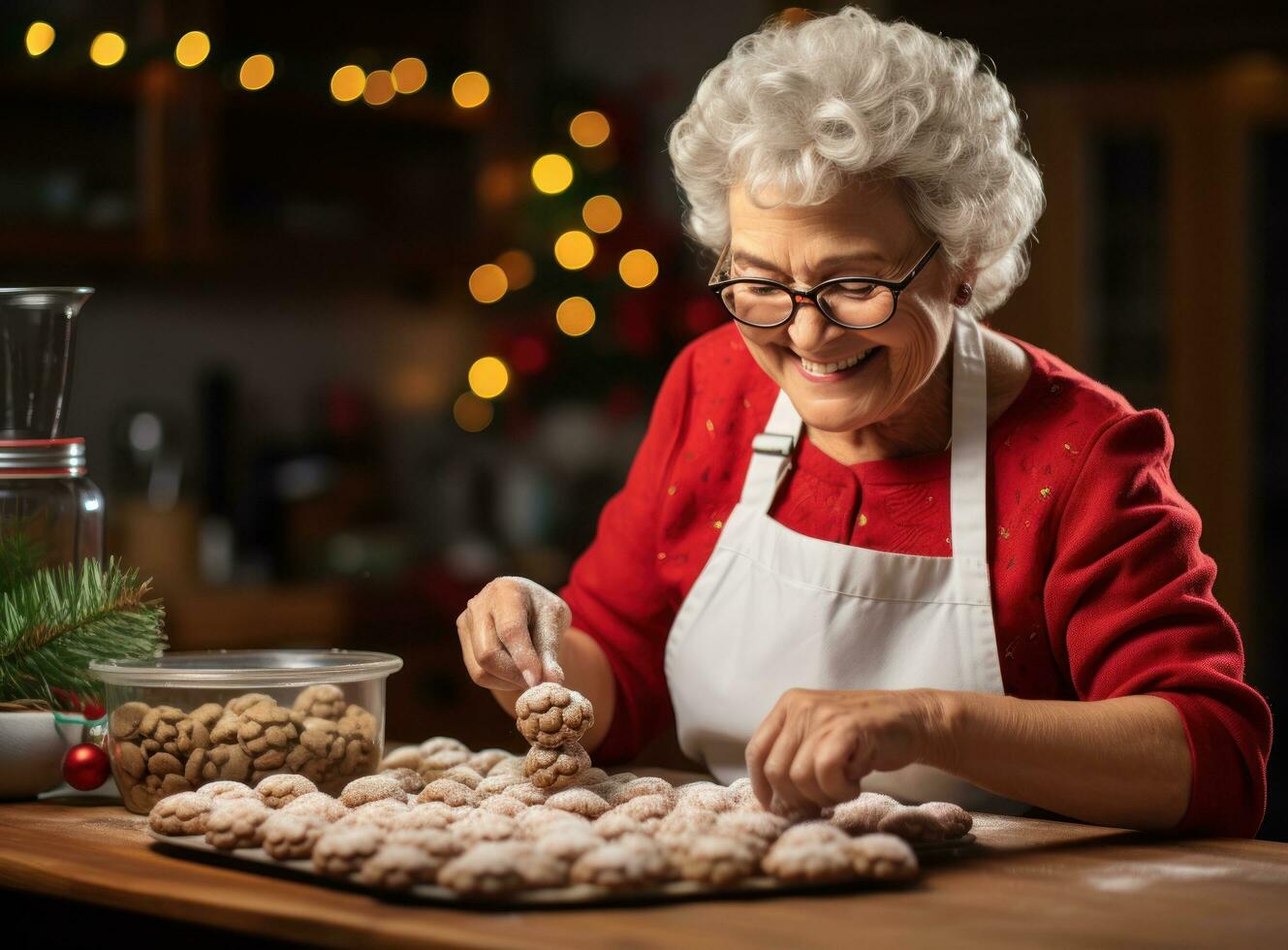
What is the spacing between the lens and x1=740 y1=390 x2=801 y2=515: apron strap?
5.11 feet

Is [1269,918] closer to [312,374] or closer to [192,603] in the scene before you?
[192,603]

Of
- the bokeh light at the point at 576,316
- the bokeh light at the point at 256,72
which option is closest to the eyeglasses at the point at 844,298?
the bokeh light at the point at 576,316

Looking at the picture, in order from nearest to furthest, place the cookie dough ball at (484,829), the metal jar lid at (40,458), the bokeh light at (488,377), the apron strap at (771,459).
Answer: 1. the cookie dough ball at (484,829)
2. the metal jar lid at (40,458)
3. the apron strap at (771,459)
4. the bokeh light at (488,377)

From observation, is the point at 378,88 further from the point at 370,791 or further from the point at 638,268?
the point at 370,791

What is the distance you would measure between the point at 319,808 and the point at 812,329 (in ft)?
1.83

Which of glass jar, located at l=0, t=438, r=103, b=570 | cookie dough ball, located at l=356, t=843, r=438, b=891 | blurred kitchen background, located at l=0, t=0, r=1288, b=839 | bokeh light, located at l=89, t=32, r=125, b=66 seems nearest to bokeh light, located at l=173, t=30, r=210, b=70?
blurred kitchen background, located at l=0, t=0, r=1288, b=839

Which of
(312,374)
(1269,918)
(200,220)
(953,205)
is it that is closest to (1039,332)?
(312,374)

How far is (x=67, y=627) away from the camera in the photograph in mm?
1297

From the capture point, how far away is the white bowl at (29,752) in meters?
1.29

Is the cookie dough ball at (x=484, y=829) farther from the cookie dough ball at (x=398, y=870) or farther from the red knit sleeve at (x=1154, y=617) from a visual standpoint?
the red knit sleeve at (x=1154, y=617)

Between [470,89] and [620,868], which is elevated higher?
[470,89]

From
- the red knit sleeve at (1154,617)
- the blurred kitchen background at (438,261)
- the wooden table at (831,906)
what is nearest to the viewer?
the wooden table at (831,906)

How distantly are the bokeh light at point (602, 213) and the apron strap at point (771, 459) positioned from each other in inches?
80.4

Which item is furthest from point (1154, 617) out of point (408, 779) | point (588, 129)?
point (588, 129)
